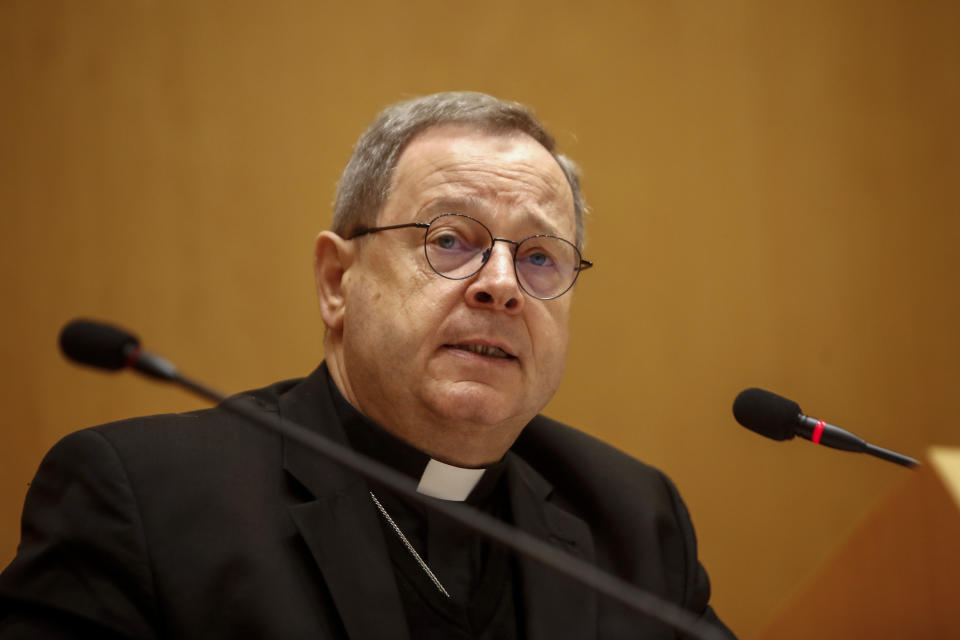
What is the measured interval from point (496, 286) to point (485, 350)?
4.8 inches

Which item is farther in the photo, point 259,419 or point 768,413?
point 768,413

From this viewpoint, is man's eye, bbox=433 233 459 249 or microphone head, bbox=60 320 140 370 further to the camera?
man's eye, bbox=433 233 459 249

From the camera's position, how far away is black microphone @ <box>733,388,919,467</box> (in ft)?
4.39

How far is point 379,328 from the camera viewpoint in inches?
64.8

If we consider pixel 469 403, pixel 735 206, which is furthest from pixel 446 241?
pixel 735 206

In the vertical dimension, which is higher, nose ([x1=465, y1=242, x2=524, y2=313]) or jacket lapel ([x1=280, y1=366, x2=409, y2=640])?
nose ([x1=465, y1=242, x2=524, y2=313])

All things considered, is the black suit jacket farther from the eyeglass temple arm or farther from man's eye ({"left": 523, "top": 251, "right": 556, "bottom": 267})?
man's eye ({"left": 523, "top": 251, "right": 556, "bottom": 267})

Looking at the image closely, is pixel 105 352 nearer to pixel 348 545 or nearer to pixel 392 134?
pixel 348 545

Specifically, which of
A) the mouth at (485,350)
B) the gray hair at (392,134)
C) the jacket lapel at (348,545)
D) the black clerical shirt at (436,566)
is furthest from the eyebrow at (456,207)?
the jacket lapel at (348,545)

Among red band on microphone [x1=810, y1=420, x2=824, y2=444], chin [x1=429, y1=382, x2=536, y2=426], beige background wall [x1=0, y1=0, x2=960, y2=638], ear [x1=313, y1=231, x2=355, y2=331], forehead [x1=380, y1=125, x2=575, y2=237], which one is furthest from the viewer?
beige background wall [x1=0, y1=0, x2=960, y2=638]

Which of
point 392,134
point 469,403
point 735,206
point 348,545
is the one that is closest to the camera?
point 348,545

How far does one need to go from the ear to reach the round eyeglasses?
52mm

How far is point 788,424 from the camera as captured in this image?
4.61 feet

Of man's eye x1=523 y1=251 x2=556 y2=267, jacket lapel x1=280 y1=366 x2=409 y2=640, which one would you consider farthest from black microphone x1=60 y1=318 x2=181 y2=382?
man's eye x1=523 y1=251 x2=556 y2=267
